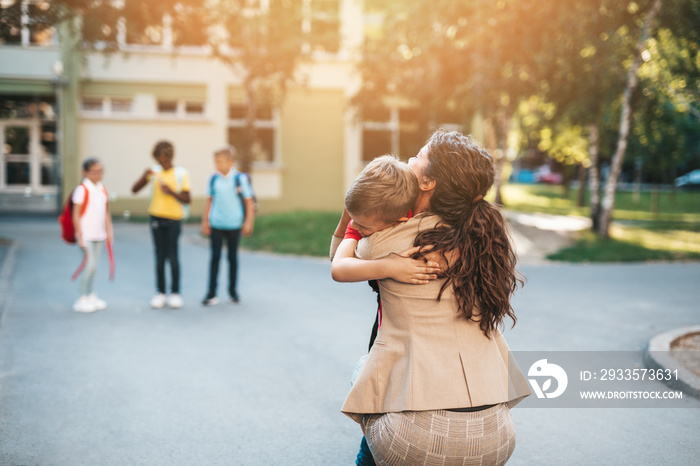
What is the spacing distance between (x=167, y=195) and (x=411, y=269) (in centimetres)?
662

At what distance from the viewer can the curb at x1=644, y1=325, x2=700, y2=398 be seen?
5395 millimetres

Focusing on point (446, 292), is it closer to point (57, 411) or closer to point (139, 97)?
point (57, 411)

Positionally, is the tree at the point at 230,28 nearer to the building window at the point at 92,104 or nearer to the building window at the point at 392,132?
the building window at the point at 92,104

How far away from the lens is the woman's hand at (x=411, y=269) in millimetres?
2340

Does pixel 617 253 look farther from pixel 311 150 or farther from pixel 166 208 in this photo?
pixel 311 150

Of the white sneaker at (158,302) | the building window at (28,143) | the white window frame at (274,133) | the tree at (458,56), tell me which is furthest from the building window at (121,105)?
the white sneaker at (158,302)

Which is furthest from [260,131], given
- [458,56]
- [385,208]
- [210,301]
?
[385,208]

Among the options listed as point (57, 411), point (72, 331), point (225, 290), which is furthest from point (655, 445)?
point (225, 290)

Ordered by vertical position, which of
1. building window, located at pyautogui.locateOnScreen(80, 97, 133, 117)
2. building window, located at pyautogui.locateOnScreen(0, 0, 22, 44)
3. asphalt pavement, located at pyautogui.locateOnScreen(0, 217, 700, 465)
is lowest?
asphalt pavement, located at pyautogui.locateOnScreen(0, 217, 700, 465)

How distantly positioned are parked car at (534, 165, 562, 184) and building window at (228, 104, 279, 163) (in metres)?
47.4

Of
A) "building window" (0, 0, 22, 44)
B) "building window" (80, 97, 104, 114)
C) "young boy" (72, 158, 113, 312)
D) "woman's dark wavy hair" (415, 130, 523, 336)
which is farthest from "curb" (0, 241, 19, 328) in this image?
"building window" (80, 97, 104, 114)

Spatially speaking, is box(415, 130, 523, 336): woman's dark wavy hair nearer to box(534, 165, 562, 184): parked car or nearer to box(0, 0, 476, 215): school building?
box(0, 0, 476, 215): school building

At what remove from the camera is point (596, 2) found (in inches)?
572

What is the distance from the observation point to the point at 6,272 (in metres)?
11.0
